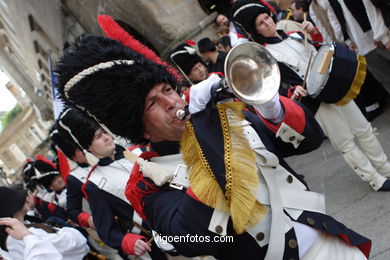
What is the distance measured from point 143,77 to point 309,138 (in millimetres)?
840

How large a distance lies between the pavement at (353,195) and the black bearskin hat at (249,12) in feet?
6.55

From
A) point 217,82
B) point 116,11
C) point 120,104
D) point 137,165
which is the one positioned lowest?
point 137,165

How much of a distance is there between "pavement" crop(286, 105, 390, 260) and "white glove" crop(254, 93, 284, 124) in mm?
1998

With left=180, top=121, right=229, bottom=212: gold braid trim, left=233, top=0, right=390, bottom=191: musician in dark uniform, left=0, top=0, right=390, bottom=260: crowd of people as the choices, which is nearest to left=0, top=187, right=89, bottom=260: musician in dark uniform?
left=0, top=0, right=390, bottom=260: crowd of people

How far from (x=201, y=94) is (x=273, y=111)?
375mm

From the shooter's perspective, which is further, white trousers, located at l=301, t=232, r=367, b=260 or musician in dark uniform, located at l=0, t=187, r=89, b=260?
musician in dark uniform, located at l=0, t=187, r=89, b=260

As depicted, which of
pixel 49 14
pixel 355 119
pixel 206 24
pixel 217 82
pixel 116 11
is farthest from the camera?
pixel 49 14

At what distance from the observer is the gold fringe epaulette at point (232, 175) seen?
5.14 ft

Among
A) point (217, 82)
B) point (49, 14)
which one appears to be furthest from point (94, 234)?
point (49, 14)

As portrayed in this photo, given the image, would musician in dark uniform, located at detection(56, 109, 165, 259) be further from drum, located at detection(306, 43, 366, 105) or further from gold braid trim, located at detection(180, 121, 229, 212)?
drum, located at detection(306, 43, 366, 105)

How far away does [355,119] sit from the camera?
12.8 ft

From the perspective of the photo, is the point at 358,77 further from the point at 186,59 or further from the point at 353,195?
the point at 186,59

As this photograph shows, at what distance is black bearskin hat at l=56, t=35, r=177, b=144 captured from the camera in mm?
1898

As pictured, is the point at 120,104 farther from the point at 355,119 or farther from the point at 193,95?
the point at 355,119
